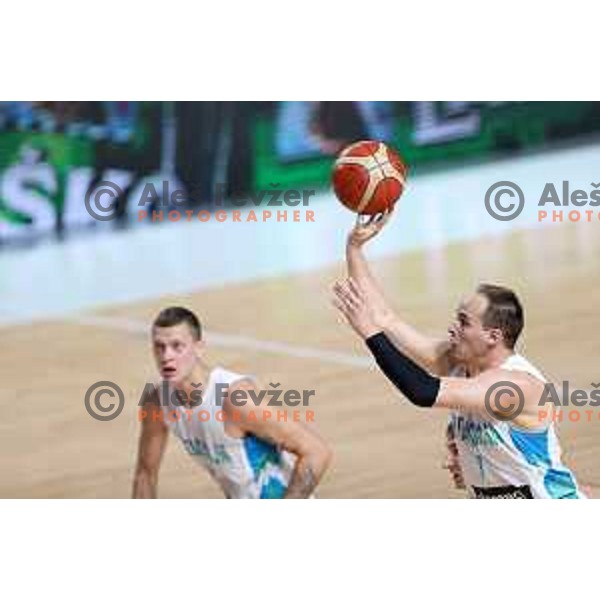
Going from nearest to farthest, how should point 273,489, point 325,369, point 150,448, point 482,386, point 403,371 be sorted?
→ point 403,371 → point 482,386 → point 273,489 → point 150,448 → point 325,369

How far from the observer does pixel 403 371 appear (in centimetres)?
778

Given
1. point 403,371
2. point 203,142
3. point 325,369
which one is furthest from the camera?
point 325,369

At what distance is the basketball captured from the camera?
325 inches

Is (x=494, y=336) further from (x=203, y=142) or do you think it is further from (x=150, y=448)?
(x=203, y=142)

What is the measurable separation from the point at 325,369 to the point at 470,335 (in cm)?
136

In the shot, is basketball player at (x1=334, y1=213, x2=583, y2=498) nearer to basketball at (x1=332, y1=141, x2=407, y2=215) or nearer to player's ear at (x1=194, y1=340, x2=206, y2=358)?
basketball at (x1=332, y1=141, x2=407, y2=215)

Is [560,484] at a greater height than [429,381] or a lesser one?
lesser

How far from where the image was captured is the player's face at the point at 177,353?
27.6ft

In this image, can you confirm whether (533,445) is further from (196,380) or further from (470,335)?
(196,380)

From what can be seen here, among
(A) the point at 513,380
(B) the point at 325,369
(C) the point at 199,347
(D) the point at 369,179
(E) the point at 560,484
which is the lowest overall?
(E) the point at 560,484

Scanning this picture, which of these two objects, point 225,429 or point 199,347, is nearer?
point 225,429

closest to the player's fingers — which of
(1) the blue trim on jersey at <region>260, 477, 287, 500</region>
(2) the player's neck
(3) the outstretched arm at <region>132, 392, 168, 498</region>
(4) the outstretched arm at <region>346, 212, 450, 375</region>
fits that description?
(4) the outstretched arm at <region>346, 212, 450, 375</region>

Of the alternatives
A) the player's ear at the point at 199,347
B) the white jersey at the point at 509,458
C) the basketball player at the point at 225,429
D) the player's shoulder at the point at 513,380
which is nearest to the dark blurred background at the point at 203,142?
the player's ear at the point at 199,347

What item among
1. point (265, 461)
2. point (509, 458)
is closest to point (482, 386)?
point (509, 458)
